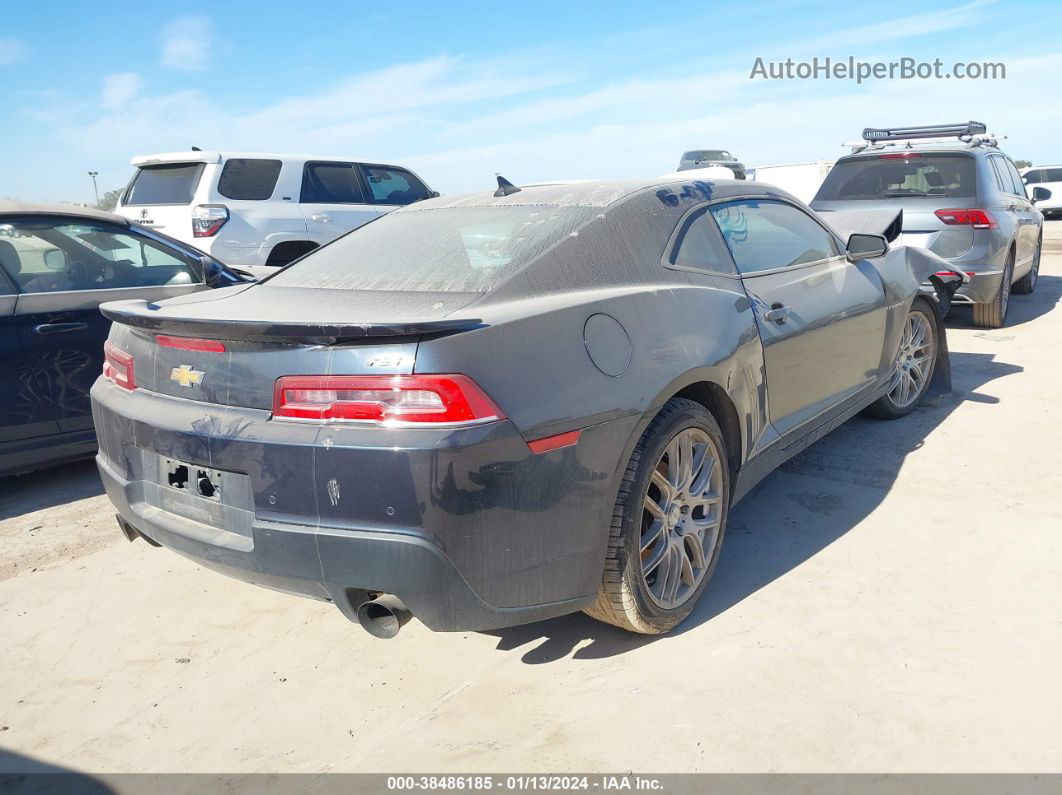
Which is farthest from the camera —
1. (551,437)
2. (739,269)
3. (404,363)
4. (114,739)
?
(739,269)

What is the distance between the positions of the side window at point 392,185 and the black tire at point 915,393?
6.01 metres

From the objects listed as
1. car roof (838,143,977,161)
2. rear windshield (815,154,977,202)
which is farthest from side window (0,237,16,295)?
car roof (838,143,977,161)

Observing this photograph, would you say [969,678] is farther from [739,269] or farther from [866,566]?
[739,269]

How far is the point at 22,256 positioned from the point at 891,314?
4.52m

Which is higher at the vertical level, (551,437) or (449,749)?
(551,437)

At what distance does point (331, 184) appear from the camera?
9.07 meters

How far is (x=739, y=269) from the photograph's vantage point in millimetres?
3338

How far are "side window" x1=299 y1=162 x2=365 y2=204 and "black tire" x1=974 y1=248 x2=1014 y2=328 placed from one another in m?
6.28

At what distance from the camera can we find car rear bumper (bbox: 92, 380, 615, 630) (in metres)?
2.13

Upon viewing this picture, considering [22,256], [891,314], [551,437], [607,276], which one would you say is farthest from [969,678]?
[22,256]

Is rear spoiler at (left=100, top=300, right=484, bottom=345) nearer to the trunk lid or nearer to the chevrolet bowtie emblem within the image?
the trunk lid

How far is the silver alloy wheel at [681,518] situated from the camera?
108 inches

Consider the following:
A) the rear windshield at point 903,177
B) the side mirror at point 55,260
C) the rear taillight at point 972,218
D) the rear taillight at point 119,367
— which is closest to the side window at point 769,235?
the rear taillight at point 119,367

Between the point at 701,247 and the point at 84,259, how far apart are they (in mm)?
3409
